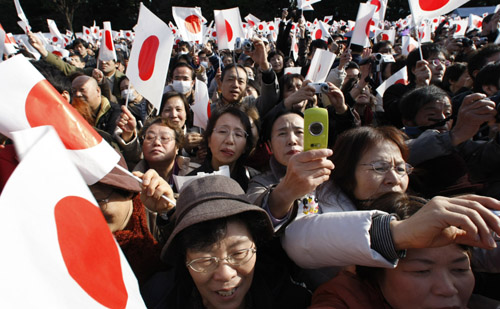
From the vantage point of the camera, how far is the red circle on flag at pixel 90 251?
802 millimetres

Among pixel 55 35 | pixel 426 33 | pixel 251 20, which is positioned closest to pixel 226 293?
pixel 426 33

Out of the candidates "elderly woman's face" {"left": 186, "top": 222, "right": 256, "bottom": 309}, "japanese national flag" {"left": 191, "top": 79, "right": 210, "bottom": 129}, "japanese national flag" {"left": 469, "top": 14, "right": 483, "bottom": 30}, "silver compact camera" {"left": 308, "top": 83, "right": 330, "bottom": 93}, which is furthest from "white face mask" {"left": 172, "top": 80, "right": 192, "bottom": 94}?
"japanese national flag" {"left": 469, "top": 14, "right": 483, "bottom": 30}

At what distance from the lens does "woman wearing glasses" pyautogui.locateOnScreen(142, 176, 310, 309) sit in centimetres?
138

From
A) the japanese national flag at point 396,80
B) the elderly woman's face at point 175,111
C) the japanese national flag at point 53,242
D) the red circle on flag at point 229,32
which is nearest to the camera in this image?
the japanese national flag at point 53,242

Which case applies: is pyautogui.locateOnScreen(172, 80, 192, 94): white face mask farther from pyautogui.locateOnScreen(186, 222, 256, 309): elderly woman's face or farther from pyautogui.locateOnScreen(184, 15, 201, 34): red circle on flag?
pyautogui.locateOnScreen(186, 222, 256, 309): elderly woman's face

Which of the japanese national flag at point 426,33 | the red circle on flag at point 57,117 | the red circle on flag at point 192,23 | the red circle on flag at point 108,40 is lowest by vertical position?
the japanese national flag at point 426,33

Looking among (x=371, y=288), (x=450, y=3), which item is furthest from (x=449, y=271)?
(x=450, y=3)

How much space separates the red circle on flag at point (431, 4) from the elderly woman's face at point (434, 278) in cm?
260

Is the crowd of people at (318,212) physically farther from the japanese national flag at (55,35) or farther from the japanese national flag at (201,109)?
the japanese national flag at (55,35)

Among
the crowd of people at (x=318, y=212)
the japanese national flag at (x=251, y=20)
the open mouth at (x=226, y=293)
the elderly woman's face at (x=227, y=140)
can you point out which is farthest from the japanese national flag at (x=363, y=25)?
the japanese national flag at (x=251, y=20)

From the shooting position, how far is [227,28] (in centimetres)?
518

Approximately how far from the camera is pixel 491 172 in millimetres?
2193

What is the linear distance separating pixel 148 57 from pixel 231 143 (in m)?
0.99

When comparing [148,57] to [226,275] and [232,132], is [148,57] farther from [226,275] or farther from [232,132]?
[226,275]
